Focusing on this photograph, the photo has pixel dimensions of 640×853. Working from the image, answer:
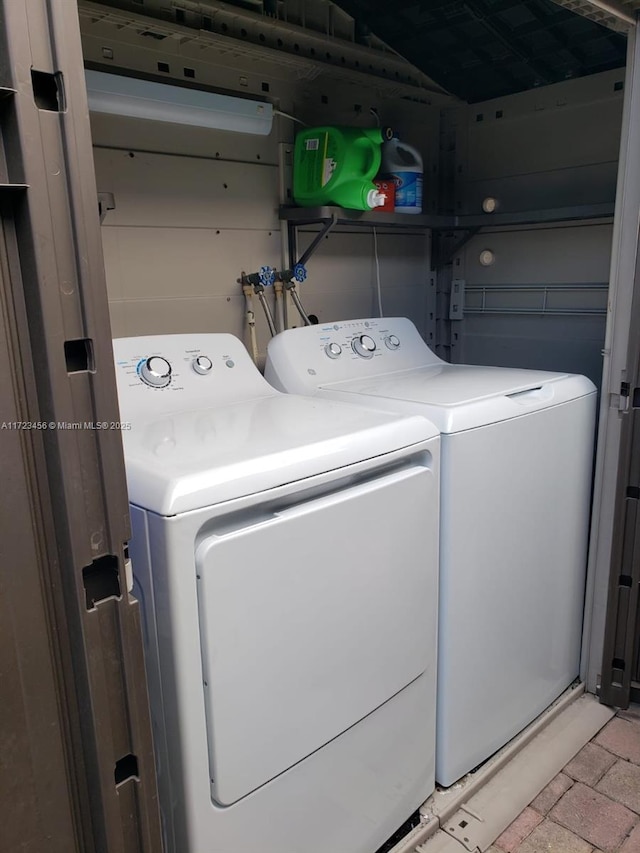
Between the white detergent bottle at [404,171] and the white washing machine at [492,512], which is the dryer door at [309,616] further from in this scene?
the white detergent bottle at [404,171]

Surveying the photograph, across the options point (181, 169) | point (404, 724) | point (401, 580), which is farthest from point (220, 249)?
point (404, 724)

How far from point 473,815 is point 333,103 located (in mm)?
2404

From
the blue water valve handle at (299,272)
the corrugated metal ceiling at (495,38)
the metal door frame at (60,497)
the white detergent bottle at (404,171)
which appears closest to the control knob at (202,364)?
the blue water valve handle at (299,272)

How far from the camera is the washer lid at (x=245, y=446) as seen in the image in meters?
1.11

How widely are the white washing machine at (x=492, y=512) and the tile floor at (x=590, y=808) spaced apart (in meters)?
0.19

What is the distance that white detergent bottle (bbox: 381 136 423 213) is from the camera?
2375 mm

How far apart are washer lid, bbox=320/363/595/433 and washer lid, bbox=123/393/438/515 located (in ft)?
0.36

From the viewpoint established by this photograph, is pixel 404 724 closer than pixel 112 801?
No

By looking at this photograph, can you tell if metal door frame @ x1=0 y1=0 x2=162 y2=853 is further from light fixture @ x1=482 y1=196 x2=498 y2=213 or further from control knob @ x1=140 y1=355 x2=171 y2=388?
light fixture @ x1=482 y1=196 x2=498 y2=213

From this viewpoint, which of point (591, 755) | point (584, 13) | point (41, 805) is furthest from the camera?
point (591, 755)

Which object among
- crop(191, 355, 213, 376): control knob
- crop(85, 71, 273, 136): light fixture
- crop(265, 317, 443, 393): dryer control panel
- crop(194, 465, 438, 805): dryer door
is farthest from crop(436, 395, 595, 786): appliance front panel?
crop(85, 71, 273, 136): light fixture

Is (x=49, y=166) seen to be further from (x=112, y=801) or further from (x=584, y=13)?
(x=584, y=13)

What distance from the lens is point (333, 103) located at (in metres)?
2.38

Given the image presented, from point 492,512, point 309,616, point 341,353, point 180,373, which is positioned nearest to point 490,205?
point 341,353
